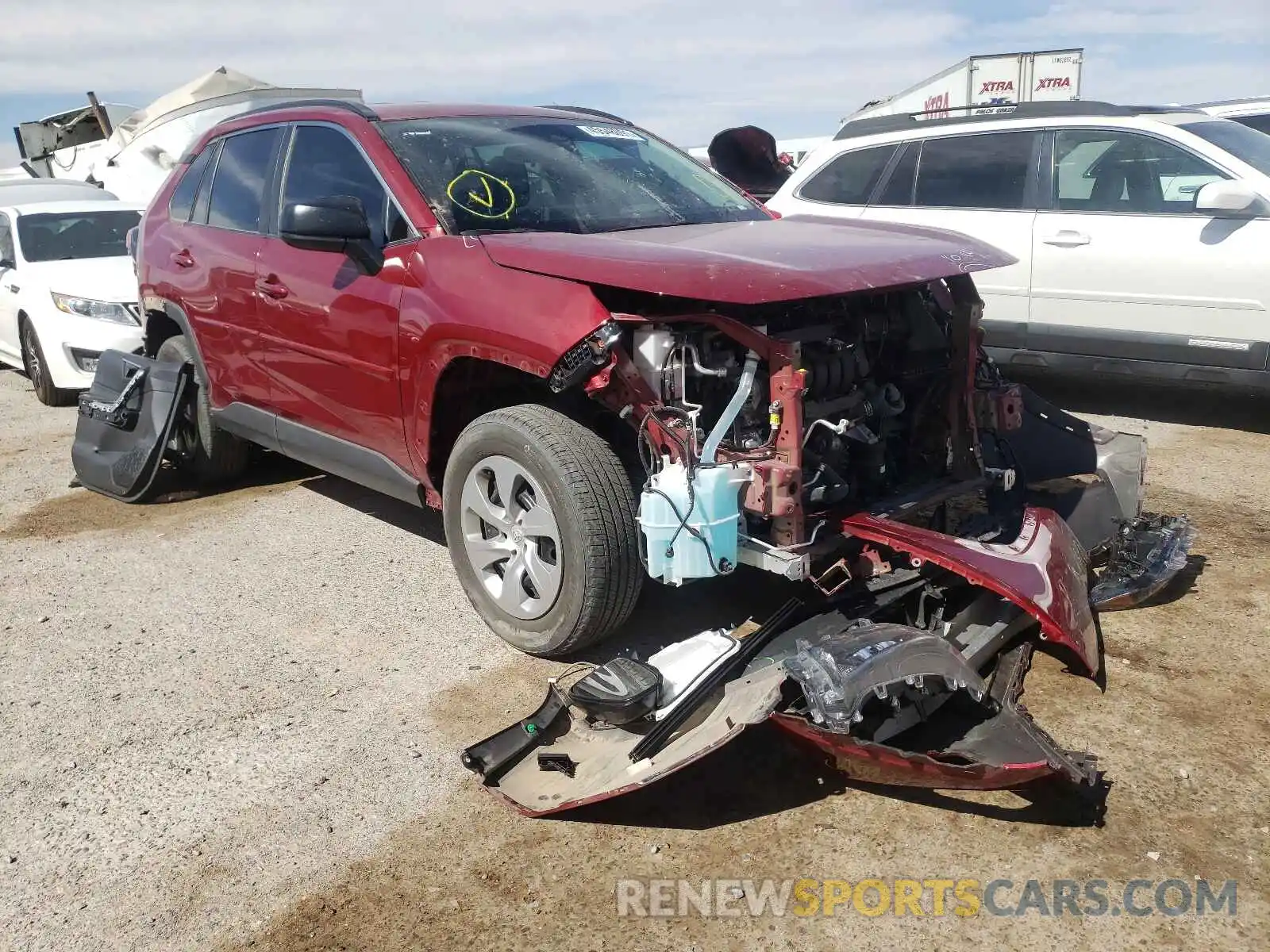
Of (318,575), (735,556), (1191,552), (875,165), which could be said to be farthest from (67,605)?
(875,165)

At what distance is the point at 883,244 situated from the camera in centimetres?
349

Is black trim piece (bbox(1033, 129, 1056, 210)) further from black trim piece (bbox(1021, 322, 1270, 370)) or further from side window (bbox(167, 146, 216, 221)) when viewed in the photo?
side window (bbox(167, 146, 216, 221))

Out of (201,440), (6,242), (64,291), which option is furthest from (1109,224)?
(6,242)

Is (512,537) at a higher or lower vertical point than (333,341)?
lower

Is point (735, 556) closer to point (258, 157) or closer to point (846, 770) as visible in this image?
point (846, 770)

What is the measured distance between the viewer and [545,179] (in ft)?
13.3

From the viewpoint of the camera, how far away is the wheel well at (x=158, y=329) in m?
5.73

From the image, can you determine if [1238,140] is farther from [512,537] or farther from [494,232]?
[512,537]

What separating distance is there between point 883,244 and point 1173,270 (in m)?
3.51

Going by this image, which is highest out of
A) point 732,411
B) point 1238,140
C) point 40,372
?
point 1238,140

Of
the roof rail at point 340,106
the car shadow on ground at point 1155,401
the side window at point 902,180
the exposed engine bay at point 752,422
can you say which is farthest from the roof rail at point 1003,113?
the roof rail at point 340,106

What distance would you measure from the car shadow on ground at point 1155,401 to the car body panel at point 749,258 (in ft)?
11.6

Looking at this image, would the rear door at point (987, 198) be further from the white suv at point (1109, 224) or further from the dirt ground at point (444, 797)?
the dirt ground at point (444, 797)

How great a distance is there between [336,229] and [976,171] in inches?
190
